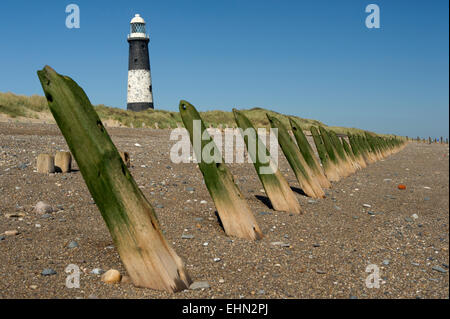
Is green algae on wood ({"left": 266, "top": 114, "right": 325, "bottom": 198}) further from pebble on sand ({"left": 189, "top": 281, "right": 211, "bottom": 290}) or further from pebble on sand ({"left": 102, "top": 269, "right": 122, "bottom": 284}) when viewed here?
pebble on sand ({"left": 102, "top": 269, "right": 122, "bottom": 284})

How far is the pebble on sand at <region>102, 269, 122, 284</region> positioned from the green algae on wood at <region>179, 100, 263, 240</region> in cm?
160

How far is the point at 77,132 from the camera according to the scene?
3.13 meters

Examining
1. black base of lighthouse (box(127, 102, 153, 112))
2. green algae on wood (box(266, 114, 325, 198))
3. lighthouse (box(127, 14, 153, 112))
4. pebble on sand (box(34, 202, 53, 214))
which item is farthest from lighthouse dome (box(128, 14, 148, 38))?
pebble on sand (box(34, 202, 53, 214))

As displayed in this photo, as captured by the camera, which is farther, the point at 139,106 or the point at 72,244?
the point at 139,106

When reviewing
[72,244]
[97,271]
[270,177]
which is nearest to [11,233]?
[72,244]

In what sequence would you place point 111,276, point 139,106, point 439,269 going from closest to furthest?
point 111,276 → point 439,269 → point 139,106

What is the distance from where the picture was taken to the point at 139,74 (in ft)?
148

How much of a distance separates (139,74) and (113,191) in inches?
1729

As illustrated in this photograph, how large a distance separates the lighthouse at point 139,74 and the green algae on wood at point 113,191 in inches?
1702

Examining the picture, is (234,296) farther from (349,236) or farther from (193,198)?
(193,198)

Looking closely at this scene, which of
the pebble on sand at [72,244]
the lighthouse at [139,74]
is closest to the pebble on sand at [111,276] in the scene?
the pebble on sand at [72,244]

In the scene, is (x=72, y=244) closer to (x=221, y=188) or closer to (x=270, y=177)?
(x=221, y=188)

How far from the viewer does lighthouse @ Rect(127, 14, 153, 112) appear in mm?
45062

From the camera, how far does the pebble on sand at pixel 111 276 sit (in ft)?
10.8
